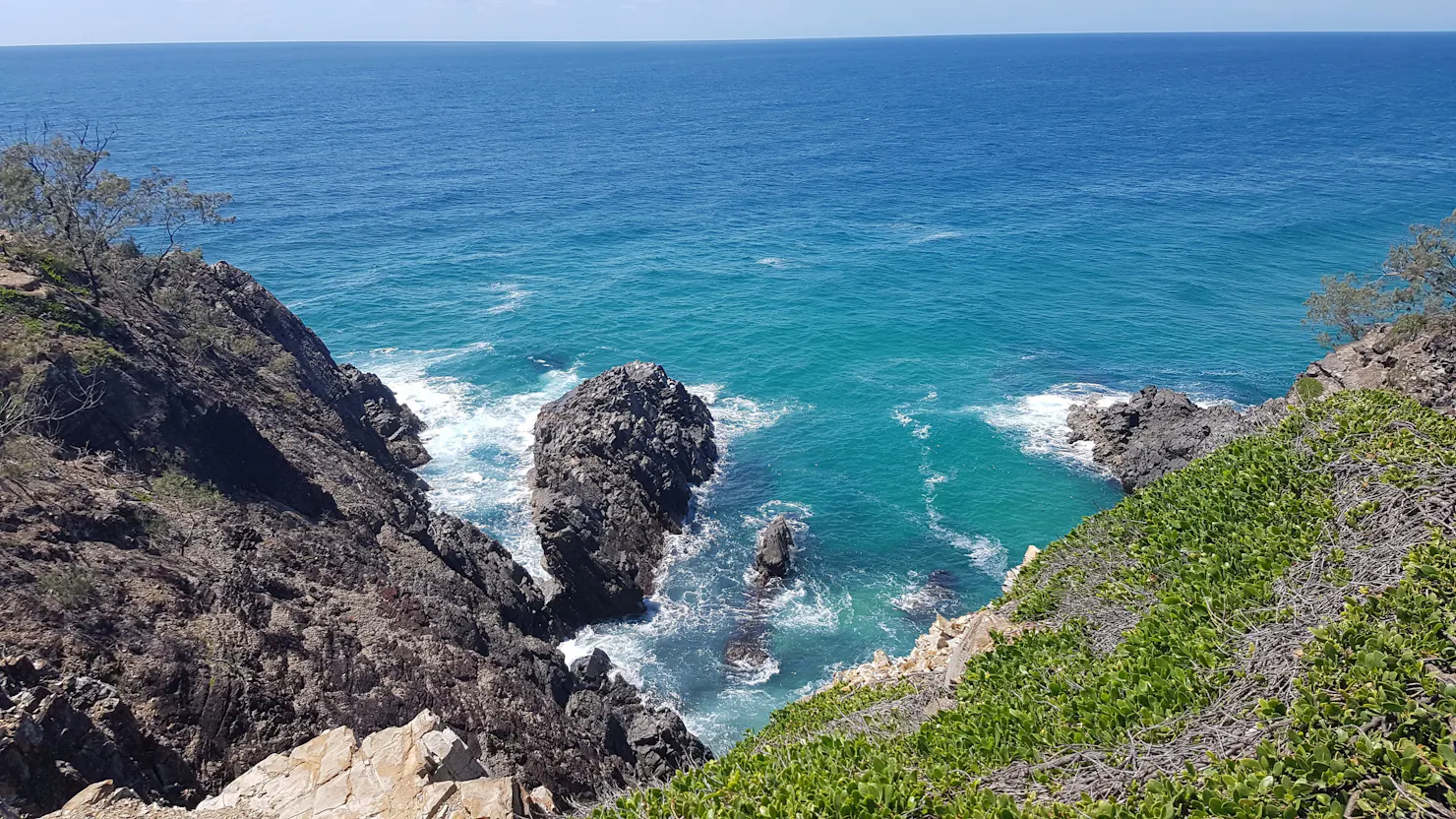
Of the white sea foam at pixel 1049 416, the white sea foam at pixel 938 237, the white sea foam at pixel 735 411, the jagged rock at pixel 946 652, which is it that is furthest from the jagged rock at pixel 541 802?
the white sea foam at pixel 938 237

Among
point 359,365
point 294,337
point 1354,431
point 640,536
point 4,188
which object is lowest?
point 640,536

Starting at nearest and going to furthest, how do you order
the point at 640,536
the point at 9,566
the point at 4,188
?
the point at 9,566
the point at 4,188
the point at 640,536

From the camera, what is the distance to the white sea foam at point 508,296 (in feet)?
258

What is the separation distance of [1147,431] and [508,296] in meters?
59.1

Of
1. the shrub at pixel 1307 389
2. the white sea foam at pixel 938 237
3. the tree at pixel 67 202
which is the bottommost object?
the shrub at pixel 1307 389

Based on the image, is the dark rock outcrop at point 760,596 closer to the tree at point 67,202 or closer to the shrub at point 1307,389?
the shrub at point 1307,389

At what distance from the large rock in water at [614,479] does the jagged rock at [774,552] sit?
5.92m

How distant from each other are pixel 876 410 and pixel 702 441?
48.4 ft

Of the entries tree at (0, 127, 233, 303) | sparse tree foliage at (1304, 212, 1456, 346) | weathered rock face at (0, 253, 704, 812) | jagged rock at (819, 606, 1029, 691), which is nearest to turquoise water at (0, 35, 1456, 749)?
weathered rock face at (0, 253, 704, 812)

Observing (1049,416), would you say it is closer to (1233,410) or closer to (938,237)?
(1233,410)

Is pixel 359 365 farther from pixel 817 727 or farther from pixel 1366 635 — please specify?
pixel 1366 635

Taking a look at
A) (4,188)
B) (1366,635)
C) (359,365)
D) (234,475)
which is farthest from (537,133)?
(1366,635)

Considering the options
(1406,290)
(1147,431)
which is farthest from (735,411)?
(1406,290)

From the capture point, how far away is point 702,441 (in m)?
55.4
